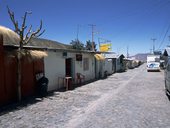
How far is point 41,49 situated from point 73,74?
23.9 feet

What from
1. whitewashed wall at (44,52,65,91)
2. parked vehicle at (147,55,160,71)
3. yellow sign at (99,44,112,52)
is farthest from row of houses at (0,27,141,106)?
parked vehicle at (147,55,160,71)

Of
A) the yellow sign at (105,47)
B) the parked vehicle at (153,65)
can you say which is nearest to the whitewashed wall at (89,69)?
the yellow sign at (105,47)

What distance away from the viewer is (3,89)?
1083cm

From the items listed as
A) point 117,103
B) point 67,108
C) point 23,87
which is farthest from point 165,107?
point 23,87

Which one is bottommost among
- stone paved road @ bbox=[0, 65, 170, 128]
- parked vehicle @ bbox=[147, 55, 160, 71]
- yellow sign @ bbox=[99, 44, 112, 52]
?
stone paved road @ bbox=[0, 65, 170, 128]

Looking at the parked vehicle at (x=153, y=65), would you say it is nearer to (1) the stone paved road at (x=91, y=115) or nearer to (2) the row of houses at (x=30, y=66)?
(2) the row of houses at (x=30, y=66)

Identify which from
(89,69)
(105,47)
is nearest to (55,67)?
(89,69)

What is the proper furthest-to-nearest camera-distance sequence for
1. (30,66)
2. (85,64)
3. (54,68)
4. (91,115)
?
(85,64) < (54,68) < (30,66) < (91,115)

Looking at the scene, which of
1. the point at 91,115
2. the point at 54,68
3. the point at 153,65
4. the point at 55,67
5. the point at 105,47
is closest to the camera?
the point at 91,115

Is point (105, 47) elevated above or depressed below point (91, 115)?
above

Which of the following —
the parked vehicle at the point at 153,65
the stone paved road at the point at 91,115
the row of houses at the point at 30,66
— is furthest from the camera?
the parked vehicle at the point at 153,65

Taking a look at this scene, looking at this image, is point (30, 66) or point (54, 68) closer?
point (30, 66)

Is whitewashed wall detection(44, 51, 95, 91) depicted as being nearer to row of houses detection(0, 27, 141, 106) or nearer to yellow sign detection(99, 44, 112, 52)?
row of houses detection(0, 27, 141, 106)

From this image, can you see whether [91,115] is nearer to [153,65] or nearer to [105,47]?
[105,47]
